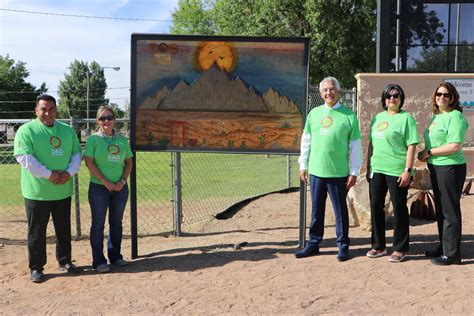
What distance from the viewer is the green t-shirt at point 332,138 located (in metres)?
5.09

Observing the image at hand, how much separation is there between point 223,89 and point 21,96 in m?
43.0

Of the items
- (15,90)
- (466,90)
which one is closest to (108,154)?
(466,90)

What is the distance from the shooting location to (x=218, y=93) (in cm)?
567

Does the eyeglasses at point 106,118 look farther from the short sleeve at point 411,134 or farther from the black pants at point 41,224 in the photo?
the short sleeve at point 411,134

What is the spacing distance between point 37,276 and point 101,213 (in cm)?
83

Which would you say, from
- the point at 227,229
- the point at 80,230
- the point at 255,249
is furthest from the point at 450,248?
the point at 80,230

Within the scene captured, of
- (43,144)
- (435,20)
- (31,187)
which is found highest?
(435,20)

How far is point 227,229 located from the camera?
24.2 feet

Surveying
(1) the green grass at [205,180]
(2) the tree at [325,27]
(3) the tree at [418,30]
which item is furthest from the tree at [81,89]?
(3) the tree at [418,30]

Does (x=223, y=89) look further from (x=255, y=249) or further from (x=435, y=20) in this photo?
(x=435, y=20)

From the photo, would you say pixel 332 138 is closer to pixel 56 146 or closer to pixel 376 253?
pixel 376 253

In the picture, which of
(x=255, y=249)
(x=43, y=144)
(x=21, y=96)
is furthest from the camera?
(x=21, y=96)

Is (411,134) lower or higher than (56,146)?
higher

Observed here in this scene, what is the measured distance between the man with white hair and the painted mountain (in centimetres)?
48
